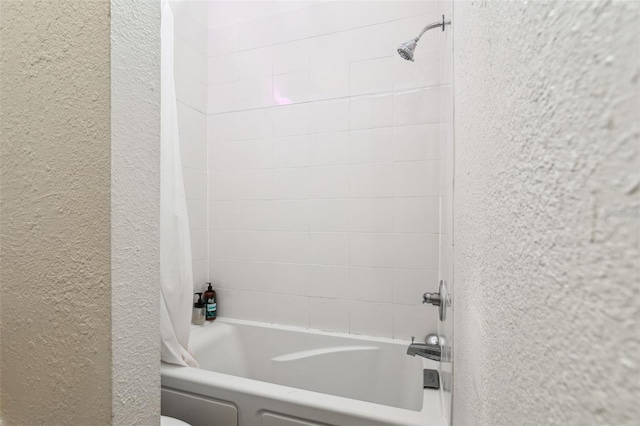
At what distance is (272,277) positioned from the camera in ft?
6.05

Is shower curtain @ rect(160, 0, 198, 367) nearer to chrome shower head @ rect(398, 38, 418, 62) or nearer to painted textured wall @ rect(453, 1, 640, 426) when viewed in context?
chrome shower head @ rect(398, 38, 418, 62)

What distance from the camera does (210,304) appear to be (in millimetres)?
1890

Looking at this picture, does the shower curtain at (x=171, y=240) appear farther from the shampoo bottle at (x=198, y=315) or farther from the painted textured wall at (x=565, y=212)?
the painted textured wall at (x=565, y=212)

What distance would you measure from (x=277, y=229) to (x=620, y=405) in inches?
68.9

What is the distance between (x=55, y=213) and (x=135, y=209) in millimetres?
164

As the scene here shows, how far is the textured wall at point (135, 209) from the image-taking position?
1.90 feet

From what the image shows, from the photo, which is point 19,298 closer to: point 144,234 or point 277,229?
point 144,234

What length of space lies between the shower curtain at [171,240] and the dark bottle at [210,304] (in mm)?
506

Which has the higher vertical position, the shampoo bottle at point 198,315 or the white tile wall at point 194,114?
the white tile wall at point 194,114

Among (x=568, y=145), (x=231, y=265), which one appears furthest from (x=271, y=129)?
(x=568, y=145)

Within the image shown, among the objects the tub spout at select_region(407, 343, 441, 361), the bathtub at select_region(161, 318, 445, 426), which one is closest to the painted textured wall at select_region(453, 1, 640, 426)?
the bathtub at select_region(161, 318, 445, 426)

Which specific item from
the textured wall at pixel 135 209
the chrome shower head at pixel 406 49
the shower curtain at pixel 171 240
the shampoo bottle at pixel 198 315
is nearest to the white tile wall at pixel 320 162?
the shampoo bottle at pixel 198 315

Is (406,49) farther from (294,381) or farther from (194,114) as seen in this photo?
(294,381)

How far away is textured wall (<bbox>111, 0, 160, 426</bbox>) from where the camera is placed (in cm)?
58
